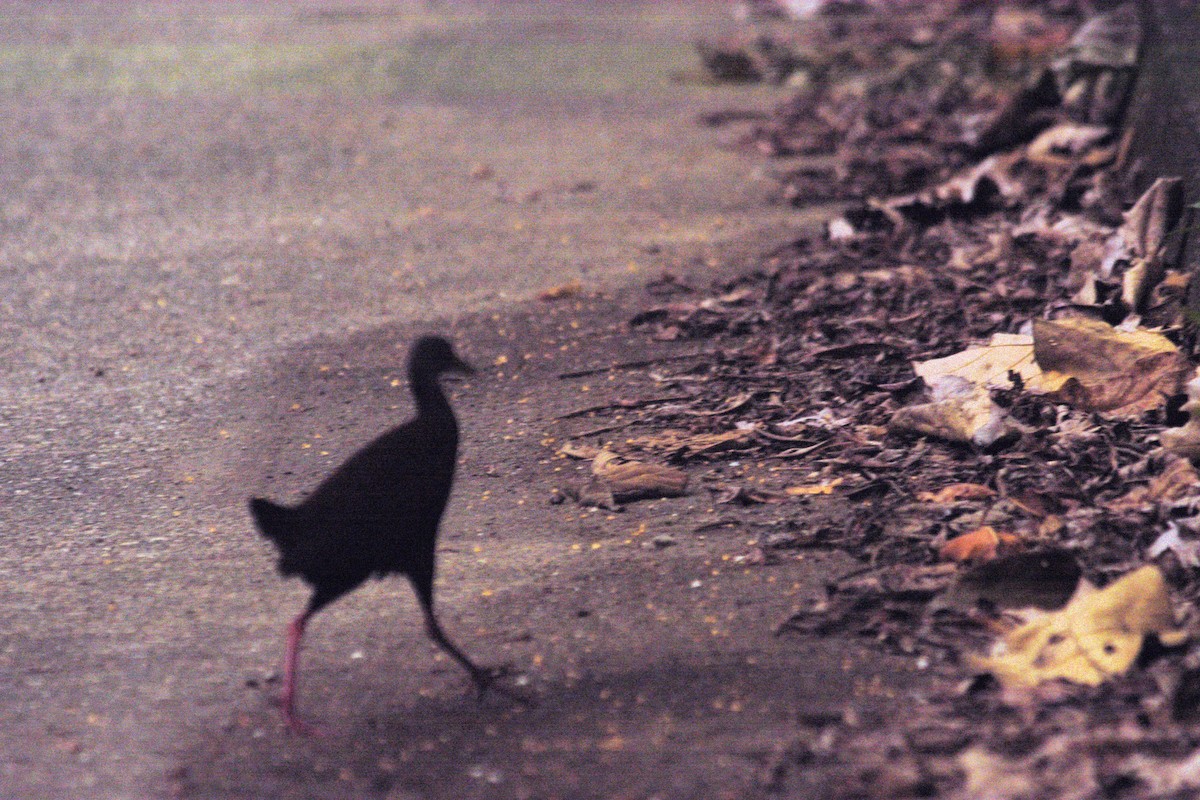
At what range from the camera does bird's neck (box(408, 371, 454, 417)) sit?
12.3ft

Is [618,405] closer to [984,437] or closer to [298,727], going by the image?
[984,437]

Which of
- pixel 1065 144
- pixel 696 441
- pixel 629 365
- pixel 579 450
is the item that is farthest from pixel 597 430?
pixel 1065 144

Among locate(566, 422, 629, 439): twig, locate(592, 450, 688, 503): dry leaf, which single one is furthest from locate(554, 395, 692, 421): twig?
locate(592, 450, 688, 503): dry leaf

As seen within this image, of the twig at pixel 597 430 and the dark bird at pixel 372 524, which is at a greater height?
the dark bird at pixel 372 524

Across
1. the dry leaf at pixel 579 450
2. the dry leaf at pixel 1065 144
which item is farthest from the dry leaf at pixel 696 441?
the dry leaf at pixel 1065 144

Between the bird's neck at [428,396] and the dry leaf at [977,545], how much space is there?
1.46 meters

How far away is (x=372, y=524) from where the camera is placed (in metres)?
3.47

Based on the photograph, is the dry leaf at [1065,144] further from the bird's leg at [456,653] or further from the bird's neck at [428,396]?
the bird's leg at [456,653]

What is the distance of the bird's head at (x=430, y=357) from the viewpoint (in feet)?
12.6

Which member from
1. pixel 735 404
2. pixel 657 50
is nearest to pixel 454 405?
pixel 735 404

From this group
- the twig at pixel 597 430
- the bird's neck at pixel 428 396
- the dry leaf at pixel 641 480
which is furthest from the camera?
the twig at pixel 597 430

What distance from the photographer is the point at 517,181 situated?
8.84m

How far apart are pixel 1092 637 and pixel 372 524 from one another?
181 cm

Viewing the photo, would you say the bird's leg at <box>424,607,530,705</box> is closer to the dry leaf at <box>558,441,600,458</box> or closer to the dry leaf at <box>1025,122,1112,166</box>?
the dry leaf at <box>558,441,600,458</box>
